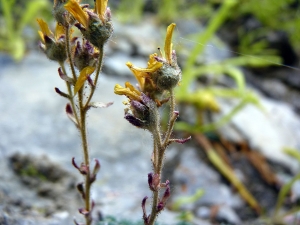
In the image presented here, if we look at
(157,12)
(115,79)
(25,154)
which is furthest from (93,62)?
(157,12)

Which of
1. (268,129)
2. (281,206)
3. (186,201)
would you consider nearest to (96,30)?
(186,201)

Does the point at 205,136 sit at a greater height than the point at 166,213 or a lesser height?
greater

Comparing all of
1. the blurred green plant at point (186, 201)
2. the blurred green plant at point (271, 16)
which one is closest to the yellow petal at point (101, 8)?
the blurred green plant at point (186, 201)

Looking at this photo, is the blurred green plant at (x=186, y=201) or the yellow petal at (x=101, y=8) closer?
the yellow petal at (x=101, y=8)

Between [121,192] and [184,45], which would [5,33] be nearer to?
[184,45]

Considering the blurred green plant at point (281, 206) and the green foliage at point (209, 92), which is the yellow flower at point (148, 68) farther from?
the green foliage at point (209, 92)

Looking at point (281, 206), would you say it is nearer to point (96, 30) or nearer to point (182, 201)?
point (182, 201)
